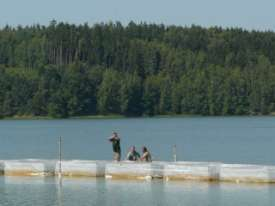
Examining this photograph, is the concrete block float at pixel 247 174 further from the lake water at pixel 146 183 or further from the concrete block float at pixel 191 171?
the lake water at pixel 146 183

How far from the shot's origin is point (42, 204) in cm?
4275

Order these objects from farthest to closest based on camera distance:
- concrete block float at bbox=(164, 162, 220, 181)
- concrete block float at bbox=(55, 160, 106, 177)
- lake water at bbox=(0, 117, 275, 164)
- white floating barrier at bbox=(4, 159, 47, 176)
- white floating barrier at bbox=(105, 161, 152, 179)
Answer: lake water at bbox=(0, 117, 275, 164) → white floating barrier at bbox=(4, 159, 47, 176) → concrete block float at bbox=(55, 160, 106, 177) → white floating barrier at bbox=(105, 161, 152, 179) → concrete block float at bbox=(164, 162, 220, 181)

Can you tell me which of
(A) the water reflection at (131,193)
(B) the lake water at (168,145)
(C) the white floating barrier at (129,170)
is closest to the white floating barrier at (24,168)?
(A) the water reflection at (131,193)

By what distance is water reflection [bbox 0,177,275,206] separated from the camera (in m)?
42.4

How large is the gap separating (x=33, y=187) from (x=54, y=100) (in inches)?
5206

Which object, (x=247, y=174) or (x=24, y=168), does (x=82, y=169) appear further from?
(x=247, y=174)

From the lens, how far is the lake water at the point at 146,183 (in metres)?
43.0

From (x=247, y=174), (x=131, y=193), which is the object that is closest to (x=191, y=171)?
(x=247, y=174)

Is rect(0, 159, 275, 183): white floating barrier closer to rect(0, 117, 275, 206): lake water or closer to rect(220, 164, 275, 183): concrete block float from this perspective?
rect(220, 164, 275, 183): concrete block float

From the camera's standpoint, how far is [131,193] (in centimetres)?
4478

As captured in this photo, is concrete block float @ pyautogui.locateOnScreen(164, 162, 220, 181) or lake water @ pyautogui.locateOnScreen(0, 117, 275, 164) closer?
concrete block float @ pyautogui.locateOnScreen(164, 162, 220, 181)

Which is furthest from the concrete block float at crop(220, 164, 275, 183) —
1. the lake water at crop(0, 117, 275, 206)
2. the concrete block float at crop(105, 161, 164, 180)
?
the concrete block float at crop(105, 161, 164, 180)

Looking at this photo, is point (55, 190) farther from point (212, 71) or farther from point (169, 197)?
point (212, 71)

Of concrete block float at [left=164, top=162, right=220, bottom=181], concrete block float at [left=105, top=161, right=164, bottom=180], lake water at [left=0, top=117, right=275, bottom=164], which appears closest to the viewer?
concrete block float at [left=164, top=162, right=220, bottom=181]
